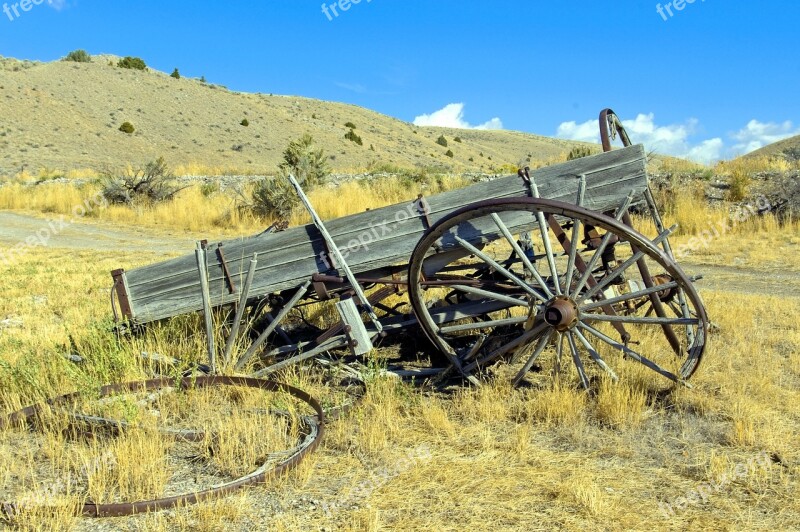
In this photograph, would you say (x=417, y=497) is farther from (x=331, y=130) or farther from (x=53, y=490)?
(x=331, y=130)

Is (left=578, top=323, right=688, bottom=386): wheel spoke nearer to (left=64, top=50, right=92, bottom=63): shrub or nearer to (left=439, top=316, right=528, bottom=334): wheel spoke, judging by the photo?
(left=439, top=316, right=528, bottom=334): wheel spoke

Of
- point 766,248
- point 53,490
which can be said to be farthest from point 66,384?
point 766,248

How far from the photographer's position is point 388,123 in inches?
2596

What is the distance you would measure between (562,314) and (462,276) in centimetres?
104

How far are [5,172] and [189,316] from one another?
30.8 meters

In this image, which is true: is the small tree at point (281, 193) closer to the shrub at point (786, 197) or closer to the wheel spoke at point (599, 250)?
the shrub at point (786, 197)

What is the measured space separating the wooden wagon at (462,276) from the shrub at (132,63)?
195ft

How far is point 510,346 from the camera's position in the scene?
3859 mm

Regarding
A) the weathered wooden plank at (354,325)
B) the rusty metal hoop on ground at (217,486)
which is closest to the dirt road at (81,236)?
the rusty metal hoop on ground at (217,486)

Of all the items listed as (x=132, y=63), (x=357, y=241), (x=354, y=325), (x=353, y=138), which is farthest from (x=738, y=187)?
(x=132, y=63)

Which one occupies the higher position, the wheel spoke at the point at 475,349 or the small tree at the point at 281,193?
the small tree at the point at 281,193

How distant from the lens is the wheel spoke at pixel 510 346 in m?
3.70

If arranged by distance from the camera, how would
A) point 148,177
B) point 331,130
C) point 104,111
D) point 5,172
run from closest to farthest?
point 148,177, point 5,172, point 104,111, point 331,130

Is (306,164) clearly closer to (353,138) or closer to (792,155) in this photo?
(792,155)
